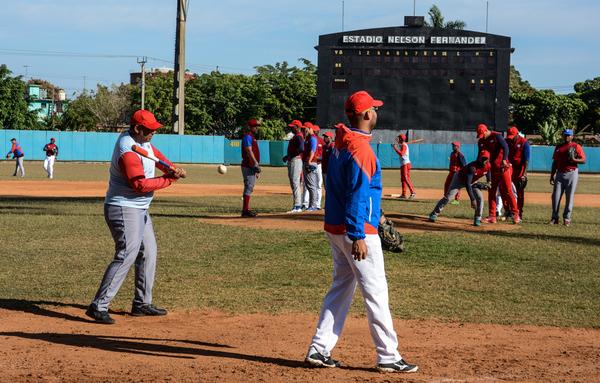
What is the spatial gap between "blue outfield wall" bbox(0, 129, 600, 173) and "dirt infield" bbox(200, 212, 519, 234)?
4097cm

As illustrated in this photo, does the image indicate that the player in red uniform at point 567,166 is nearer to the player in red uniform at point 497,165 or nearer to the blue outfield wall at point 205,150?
the player in red uniform at point 497,165

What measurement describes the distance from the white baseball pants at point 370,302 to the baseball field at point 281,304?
196 millimetres

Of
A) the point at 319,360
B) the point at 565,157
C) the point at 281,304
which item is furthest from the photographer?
the point at 565,157

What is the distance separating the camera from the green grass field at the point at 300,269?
920cm

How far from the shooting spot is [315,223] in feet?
56.6

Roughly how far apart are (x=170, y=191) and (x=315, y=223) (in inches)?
489

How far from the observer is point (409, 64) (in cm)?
4797

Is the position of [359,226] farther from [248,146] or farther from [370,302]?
[248,146]

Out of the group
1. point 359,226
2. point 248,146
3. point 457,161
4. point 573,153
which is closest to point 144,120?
point 359,226

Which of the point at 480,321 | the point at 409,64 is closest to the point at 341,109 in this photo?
the point at 409,64

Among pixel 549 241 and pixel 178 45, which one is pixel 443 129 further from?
pixel 549 241

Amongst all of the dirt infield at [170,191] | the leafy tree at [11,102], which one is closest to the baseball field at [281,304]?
the dirt infield at [170,191]

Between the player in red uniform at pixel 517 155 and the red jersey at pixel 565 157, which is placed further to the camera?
the player in red uniform at pixel 517 155

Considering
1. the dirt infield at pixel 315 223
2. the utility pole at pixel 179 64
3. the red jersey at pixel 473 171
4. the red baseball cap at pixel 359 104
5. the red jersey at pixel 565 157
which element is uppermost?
the utility pole at pixel 179 64
